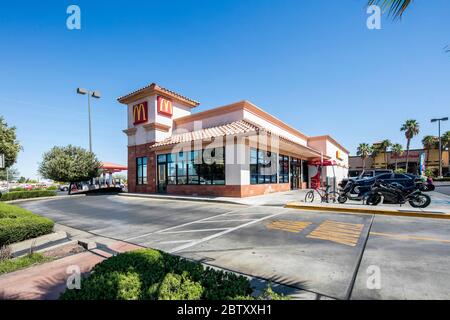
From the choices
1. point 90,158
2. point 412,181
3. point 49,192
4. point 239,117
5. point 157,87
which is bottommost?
point 49,192

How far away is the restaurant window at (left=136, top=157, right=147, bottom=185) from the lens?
2117cm

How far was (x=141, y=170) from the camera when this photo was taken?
21.6 meters

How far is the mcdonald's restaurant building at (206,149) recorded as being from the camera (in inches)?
597

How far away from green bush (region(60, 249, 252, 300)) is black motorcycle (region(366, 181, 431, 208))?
11.5 metres

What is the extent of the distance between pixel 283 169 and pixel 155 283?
19314 millimetres

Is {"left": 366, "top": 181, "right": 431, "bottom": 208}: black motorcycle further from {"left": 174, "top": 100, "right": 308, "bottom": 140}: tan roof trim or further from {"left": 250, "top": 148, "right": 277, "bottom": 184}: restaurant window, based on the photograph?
{"left": 174, "top": 100, "right": 308, "bottom": 140}: tan roof trim

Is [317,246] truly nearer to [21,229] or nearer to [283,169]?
[21,229]

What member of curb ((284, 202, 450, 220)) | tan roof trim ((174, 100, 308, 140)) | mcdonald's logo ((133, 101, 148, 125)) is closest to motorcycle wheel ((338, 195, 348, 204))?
curb ((284, 202, 450, 220))

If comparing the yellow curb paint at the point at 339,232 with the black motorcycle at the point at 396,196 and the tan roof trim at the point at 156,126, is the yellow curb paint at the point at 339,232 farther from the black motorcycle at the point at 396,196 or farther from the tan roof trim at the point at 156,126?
the tan roof trim at the point at 156,126
